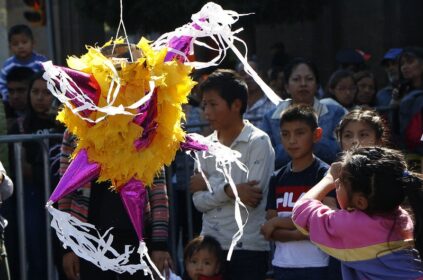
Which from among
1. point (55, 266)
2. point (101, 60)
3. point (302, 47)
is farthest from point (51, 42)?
point (101, 60)

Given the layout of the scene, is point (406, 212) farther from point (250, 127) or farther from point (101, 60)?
point (250, 127)

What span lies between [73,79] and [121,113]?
10.2 inches

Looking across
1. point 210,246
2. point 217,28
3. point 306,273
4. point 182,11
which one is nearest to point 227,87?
point 210,246

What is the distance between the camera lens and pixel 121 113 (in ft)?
13.9

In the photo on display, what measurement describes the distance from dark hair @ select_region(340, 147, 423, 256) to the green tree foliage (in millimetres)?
8173

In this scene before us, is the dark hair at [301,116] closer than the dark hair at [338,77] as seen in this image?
Yes

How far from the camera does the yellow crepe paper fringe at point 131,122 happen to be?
434cm

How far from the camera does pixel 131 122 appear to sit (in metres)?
4.36

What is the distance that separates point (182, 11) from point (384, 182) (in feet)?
28.7

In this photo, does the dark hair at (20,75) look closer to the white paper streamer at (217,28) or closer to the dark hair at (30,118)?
the dark hair at (30,118)

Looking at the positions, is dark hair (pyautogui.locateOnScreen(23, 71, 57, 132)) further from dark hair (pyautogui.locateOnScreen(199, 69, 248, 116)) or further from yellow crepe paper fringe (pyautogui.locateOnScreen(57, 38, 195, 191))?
yellow crepe paper fringe (pyautogui.locateOnScreen(57, 38, 195, 191))

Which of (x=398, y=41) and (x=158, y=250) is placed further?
(x=398, y=41)

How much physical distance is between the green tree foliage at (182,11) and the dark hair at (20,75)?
486 cm

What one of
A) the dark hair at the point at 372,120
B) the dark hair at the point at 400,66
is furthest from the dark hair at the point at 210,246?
the dark hair at the point at 400,66
